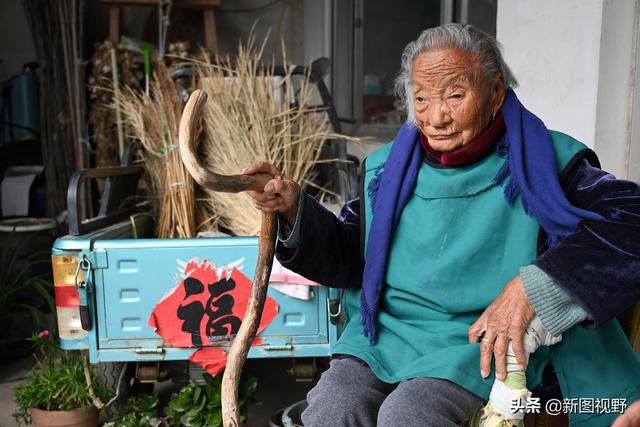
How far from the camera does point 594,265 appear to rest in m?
1.55

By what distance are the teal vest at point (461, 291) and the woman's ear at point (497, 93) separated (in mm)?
134

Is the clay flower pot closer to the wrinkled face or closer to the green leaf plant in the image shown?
the green leaf plant

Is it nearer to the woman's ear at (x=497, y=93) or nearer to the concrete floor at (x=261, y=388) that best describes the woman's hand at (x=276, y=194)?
the woman's ear at (x=497, y=93)

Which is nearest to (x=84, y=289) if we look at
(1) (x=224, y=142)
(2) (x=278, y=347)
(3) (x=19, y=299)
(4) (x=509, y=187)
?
(2) (x=278, y=347)

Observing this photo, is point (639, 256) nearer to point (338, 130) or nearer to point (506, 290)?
point (506, 290)

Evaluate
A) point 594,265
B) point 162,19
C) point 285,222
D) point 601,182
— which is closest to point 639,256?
point 594,265

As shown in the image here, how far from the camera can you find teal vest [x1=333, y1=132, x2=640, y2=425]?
1694 mm

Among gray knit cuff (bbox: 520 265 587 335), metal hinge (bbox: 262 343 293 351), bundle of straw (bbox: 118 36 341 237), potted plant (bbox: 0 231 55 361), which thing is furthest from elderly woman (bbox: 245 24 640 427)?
potted plant (bbox: 0 231 55 361)

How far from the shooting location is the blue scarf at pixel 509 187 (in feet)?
5.49

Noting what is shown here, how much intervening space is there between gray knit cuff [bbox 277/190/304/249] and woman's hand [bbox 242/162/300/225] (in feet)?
0.05

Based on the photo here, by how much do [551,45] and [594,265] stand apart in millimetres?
1661

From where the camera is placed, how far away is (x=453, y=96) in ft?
5.93

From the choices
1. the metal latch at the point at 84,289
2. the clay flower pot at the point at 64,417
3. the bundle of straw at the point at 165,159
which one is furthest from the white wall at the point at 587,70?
the clay flower pot at the point at 64,417

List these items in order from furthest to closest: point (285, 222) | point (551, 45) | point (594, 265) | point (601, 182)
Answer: point (551, 45) → point (285, 222) → point (601, 182) → point (594, 265)
